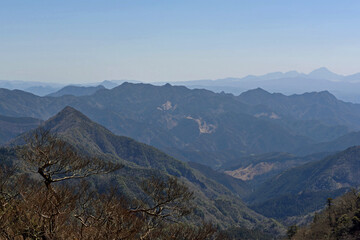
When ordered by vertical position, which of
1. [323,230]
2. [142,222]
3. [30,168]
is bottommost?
[323,230]

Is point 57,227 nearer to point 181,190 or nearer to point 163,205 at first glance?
point 163,205

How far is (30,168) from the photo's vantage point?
31.5 meters

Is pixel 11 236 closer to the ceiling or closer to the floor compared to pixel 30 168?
closer to the floor

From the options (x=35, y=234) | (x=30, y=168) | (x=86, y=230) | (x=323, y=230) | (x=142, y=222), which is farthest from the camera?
(x=323, y=230)

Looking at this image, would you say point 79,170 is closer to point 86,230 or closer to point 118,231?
point 86,230

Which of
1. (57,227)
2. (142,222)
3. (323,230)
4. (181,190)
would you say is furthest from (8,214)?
(323,230)

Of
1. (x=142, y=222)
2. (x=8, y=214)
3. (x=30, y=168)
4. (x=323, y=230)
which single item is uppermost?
(x=30, y=168)

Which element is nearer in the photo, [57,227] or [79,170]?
[57,227]

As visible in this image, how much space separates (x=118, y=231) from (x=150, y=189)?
9.02 metres

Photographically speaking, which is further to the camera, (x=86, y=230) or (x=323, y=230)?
(x=323, y=230)

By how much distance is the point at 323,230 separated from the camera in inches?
3932

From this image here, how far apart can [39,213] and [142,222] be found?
26.6ft

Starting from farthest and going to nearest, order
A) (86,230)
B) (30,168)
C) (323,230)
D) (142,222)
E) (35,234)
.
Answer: (323,230) < (30,168) < (142,222) < (86,230) < (35,234)

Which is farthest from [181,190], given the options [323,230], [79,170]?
[323,230]
